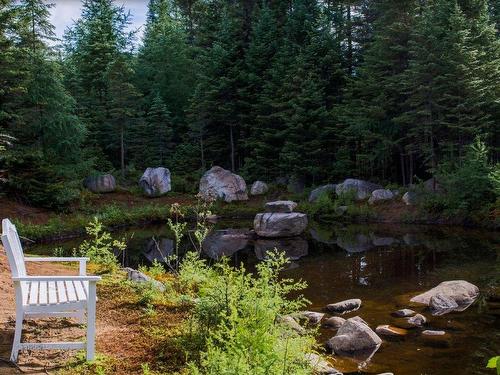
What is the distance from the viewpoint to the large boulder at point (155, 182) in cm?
2719

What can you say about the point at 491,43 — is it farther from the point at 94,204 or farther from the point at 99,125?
the point at 99,125

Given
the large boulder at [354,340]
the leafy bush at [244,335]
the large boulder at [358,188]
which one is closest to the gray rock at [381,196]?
the large boulder at [358,188]

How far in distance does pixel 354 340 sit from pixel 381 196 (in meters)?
16.7

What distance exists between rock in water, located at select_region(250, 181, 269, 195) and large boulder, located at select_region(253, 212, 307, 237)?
7665mm

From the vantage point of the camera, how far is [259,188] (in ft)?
89.1

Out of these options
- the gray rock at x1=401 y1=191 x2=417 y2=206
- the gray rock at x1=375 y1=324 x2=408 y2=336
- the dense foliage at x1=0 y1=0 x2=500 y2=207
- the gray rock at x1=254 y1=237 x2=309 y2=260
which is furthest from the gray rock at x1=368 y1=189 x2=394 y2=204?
the gray rock at x1=375 y1=324 x2=408 y2=336

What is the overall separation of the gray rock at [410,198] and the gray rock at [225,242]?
289 inches

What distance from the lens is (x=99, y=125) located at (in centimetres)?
3094

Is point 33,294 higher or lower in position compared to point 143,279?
higher

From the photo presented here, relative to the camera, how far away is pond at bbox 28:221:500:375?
6.70 m

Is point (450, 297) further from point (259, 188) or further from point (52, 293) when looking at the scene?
point (259, 188)

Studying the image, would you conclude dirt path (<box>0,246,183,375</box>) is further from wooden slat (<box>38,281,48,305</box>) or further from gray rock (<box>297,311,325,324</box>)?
gray rock (<box>297,311,325,324</box>)

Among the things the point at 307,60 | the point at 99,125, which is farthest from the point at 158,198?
the point at 307,60

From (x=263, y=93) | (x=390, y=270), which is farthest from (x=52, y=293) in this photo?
(x=263, y=93)
